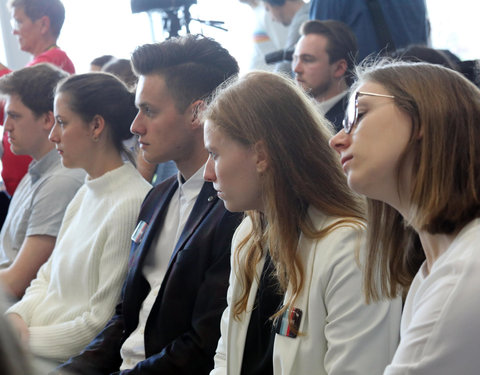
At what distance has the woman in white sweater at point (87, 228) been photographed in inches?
82.2

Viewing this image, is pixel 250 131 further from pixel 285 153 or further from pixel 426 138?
pixel 426 138

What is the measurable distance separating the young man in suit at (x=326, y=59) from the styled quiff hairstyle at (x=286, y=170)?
4.38 ft

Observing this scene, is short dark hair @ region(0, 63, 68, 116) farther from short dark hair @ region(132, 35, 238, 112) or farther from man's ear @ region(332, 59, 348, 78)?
man's ear @ region(332, 59, 348, 78)

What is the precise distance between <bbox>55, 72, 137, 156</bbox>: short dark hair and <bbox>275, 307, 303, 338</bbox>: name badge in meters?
1.17

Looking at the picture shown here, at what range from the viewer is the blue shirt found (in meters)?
2.83

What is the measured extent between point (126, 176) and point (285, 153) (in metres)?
0.94

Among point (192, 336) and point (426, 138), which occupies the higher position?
point (426, 138)

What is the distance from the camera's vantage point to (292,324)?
53.3 inches

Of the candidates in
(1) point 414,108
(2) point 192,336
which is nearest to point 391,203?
(1) point 414,108

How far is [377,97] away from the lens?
1104 mm

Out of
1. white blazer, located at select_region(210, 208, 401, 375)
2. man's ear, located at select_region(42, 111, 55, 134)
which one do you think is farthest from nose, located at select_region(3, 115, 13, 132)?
white blazer, located at select_region(210, 208, 401, 375)

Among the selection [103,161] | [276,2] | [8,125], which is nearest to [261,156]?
[103,161]

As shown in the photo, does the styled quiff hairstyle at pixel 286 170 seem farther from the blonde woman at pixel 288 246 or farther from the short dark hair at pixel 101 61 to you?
the short dark hair at pixel 101 61

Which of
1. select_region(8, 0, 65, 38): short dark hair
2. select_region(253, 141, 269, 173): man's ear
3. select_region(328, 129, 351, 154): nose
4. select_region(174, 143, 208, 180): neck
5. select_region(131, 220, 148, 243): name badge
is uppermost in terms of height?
select_region(328, 129, 351, 154): nose
